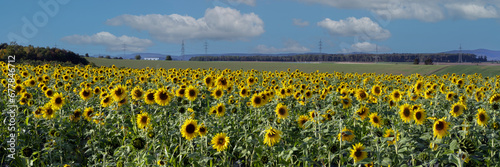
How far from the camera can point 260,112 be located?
7.84 m

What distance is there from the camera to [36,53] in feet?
130

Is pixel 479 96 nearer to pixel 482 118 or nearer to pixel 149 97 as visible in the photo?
pixel 482 118

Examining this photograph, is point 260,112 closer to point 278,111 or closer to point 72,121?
point 278,111

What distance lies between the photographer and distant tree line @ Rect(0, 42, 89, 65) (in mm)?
36931

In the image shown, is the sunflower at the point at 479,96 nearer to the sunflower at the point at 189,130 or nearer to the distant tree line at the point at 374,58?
the sunflower at the point at 189,130

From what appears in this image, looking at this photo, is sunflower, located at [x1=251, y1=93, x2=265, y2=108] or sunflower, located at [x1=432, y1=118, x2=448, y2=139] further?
sunflower, located at [x1=251, y1=93, x2=265, y2=108]

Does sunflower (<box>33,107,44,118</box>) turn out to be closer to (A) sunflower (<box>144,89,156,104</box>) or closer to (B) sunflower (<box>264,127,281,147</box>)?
(A) sunflower (<box>144,89,156,104</box>)

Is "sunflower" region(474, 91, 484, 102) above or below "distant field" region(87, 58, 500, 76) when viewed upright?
above

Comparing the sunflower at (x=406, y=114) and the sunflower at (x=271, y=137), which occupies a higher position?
the sunflower at (x=406, y=114)

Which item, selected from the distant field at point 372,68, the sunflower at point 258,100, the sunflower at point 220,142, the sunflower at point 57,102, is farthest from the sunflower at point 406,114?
the distant field at point 372,68

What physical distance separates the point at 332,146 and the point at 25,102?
679 cm

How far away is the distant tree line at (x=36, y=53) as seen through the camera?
121ft

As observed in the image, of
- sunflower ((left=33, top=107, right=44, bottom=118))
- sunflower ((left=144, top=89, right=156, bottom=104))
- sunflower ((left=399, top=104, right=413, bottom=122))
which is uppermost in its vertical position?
sunflower ((left=144, top=89, right=156, bottom=104))

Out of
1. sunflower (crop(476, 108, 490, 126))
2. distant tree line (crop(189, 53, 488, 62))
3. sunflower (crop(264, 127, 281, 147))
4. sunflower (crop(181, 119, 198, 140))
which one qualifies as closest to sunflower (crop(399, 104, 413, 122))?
sunflower (crop(476, 108, 490, 126))
